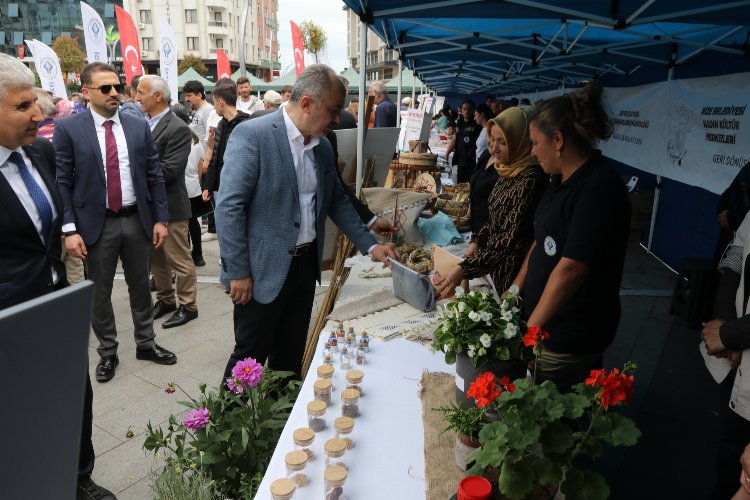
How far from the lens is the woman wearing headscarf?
2.17 m

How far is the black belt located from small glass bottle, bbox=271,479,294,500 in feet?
8.15

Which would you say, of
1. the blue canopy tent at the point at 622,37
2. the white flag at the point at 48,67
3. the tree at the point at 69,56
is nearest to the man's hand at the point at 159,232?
the blue canopy tent at the point at 622,37

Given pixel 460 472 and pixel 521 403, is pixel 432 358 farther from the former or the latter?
pixel 521 403

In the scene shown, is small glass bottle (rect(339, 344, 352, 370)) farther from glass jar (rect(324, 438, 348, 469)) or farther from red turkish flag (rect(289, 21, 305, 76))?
red turkish flag (rect(289, 21, 305, 76))

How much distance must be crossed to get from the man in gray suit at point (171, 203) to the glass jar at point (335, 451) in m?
3.21

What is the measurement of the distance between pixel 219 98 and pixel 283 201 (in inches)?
106

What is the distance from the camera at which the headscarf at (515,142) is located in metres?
2.28

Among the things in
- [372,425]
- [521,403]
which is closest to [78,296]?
[521,403]

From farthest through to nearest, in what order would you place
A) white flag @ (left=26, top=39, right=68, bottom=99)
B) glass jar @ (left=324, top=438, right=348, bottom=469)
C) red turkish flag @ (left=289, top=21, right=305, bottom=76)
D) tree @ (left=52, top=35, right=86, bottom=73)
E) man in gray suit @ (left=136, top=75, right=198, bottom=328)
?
tree @ (left=52, top=35, right=86, bottom=73), red turkish flag @ (left=289, top=21, right=305, bottom=76), white flag @ (left=26, top=39, right=68, bottom=99), man in gray suit @ (left=136, top=75, right=198, bottom=328), glass jar @ (left=324, top=438, right=348, bottom=469)

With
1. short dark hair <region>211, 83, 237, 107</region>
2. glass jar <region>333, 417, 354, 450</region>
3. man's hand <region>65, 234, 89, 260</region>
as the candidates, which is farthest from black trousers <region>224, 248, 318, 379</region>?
short dark hair <region>211, 83, 237, 107</region>

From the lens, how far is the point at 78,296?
0.55 m

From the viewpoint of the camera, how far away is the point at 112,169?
307 centimetres

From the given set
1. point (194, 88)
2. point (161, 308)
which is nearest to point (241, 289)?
point (161, 308)

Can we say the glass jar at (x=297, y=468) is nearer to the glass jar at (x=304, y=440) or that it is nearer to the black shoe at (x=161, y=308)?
the glass jar at (x=304, y=440)
